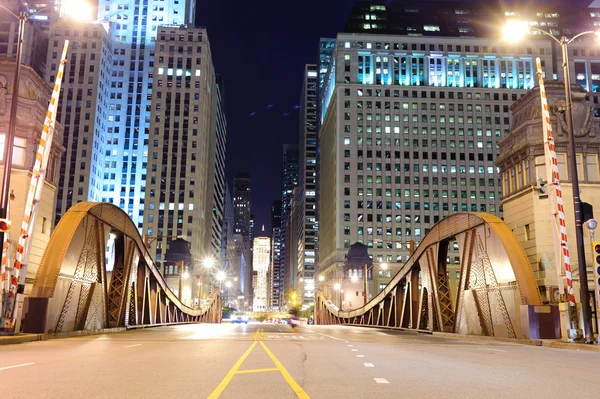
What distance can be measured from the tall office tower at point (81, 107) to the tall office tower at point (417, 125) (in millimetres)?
61421

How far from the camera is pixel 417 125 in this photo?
133 m

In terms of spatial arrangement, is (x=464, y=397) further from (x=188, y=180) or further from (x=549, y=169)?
(x=188, y=180)

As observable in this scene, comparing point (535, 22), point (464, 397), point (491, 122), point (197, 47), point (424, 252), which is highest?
point (535, 22)

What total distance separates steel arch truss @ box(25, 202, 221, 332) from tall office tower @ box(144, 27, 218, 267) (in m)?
110

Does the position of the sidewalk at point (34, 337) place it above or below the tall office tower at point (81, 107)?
below

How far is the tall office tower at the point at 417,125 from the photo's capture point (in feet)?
428

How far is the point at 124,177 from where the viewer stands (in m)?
152

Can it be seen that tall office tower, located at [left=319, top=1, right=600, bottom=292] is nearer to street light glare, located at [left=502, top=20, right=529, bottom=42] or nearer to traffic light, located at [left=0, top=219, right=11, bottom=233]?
street light glare, located at [left=502, top=20, right=529, bottom=42]

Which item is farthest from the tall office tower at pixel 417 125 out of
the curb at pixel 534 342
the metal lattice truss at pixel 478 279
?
the curb at pixel 534 342

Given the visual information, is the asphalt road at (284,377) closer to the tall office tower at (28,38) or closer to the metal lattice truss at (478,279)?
the metal lattice truss at (478,279)

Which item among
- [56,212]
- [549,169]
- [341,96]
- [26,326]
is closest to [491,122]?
[341,96]

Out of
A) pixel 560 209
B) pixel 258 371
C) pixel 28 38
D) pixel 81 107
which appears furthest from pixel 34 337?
pixel 28 38

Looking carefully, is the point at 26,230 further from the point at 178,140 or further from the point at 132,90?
the point at 132,90

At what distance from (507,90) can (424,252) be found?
114087 mm
